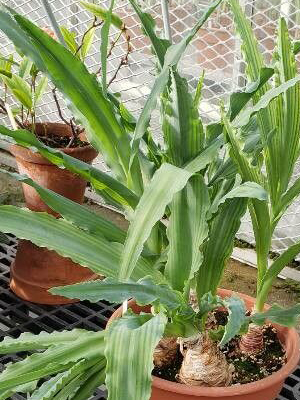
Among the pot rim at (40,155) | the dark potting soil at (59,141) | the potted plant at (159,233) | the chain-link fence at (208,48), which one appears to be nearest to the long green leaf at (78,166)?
the potted plant at (159,233)

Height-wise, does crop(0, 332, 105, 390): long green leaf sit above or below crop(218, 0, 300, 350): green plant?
below

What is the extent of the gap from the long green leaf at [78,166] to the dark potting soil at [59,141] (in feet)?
1.83

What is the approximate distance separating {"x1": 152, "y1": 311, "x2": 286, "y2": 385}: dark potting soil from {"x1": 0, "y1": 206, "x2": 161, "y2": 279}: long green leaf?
159 mm

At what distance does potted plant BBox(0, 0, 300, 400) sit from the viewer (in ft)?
3.13

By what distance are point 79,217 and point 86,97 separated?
0.62 ft

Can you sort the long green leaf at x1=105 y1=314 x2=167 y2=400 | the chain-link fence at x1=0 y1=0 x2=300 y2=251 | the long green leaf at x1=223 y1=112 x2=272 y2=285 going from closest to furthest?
the long green leaf at x1=105 y1=314 x2=167 y2=400 < the long green leaf at x1=223 y1=112 x2=272 y2=285 < the chain-link fence at x1=0 y1=0 x2=300 y2=251

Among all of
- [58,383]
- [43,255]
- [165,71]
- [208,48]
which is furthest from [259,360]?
[208,48]

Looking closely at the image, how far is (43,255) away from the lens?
160 centimetres

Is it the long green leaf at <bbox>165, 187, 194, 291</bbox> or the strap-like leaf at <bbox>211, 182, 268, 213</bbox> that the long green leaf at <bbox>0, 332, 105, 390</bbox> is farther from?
the strap-like leaf at <bbox>211, 182, 268, 213</bbox>

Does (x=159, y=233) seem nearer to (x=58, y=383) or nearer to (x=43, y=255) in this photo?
(x=58, y=383)

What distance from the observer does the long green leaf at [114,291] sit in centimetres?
85

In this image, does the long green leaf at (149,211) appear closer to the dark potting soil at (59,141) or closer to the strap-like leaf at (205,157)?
the strap-like leaf at (205,157)

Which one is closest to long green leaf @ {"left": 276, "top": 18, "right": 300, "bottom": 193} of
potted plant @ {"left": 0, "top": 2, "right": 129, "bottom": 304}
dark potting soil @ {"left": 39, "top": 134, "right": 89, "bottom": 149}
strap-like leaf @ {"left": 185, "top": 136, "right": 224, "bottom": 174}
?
strap-like leaf @ {"left": 185, "top": 136, "right": 224, "bottom": 174}

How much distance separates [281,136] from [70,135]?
0.77m
